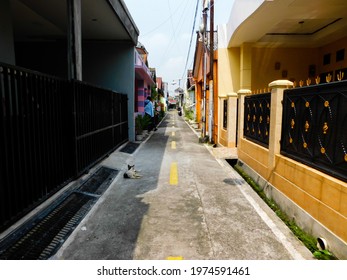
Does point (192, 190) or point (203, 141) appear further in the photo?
point (203, 141)

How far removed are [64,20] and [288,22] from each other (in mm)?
8035

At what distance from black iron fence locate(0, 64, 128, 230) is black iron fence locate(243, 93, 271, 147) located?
434 centimetres

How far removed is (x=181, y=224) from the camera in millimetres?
4312

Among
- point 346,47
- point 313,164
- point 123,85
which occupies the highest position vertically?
point 346,47

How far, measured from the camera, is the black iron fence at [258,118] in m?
6.25

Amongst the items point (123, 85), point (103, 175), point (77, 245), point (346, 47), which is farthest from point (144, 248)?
point (346, 47)

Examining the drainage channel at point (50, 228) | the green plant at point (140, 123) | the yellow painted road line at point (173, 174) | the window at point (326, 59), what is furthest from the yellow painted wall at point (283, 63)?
the drainage channel at point (50, 228)

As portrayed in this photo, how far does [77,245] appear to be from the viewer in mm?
3602

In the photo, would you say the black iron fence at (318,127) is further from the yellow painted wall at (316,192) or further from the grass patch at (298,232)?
the grass patch at (298,232)

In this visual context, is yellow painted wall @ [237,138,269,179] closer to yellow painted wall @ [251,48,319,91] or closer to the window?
yellow painted wall @ [251,48,319,91]

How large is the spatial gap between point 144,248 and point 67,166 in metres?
3.04

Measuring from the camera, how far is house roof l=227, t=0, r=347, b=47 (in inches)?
308

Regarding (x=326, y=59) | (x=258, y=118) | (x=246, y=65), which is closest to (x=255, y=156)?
(x=258, y=118)
